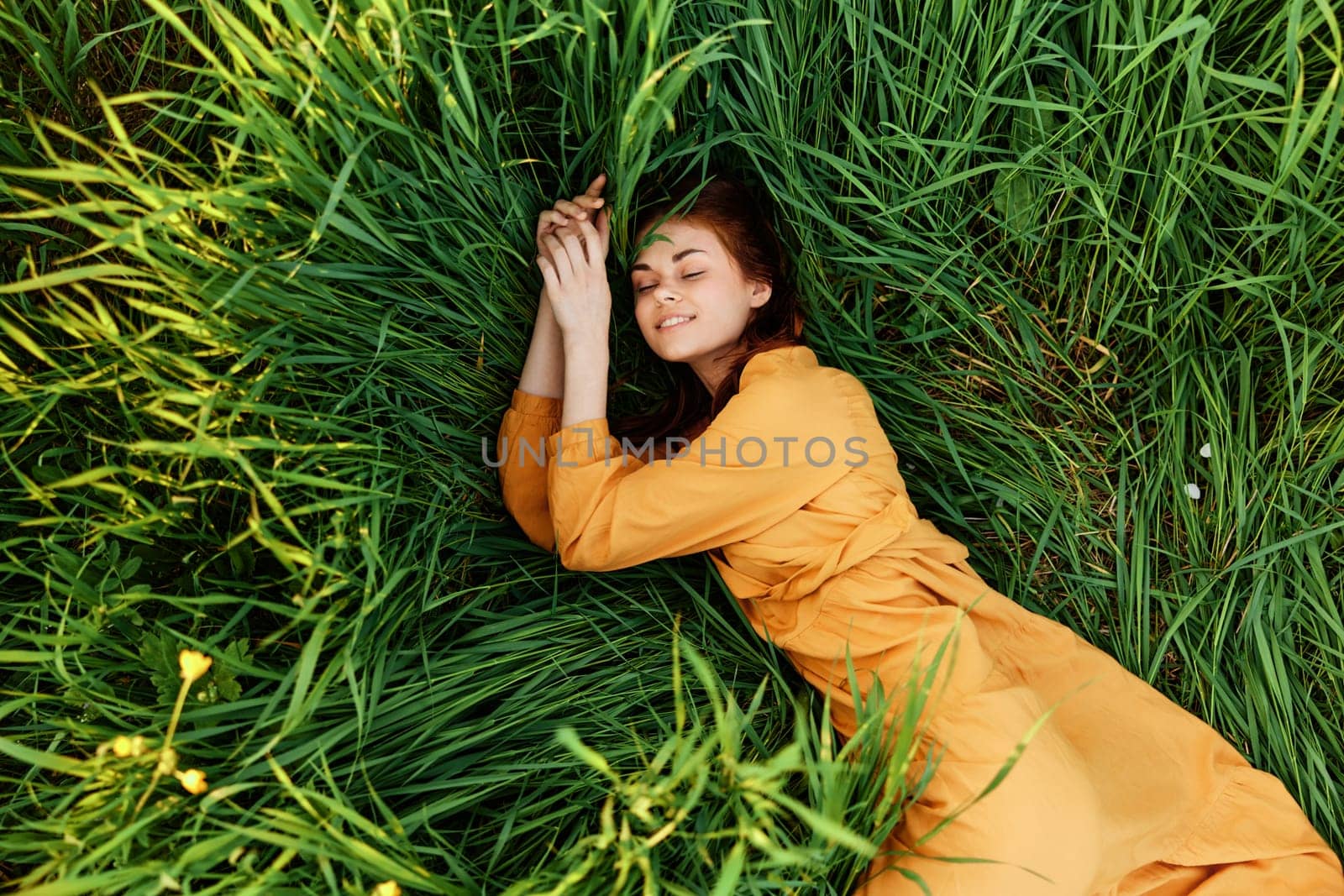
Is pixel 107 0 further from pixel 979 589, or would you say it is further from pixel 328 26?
pixel 979 589

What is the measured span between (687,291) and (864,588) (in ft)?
2.19

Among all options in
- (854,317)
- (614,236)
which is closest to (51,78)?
(614,236)

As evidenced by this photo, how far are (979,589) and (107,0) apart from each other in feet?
6.89

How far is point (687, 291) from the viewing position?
1.61 metres

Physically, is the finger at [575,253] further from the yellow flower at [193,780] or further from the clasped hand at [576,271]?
the yellow flower at [193,780]

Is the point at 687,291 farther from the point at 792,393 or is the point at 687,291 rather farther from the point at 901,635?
the point at 901,635

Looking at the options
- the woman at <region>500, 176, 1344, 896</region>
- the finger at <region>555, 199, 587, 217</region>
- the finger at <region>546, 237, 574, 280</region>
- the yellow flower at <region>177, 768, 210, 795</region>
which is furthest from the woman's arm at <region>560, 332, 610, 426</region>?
the yellow flower at <region>177, 768, 210, 795</region>

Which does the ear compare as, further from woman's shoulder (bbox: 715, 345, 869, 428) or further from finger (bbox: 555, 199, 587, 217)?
finger (bbox: 555, 199, 587, 217)

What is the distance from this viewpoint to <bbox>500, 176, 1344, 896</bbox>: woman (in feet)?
4.64

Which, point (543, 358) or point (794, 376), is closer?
point (794, 376)

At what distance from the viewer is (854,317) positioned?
1817 millimetres

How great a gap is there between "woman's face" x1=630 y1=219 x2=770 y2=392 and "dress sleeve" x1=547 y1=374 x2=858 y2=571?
0.52 ft

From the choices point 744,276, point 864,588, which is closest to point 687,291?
point 744,276

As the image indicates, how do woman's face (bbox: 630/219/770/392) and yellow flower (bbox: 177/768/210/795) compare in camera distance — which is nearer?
yellow flower (bbox: 177/768/210/795)
